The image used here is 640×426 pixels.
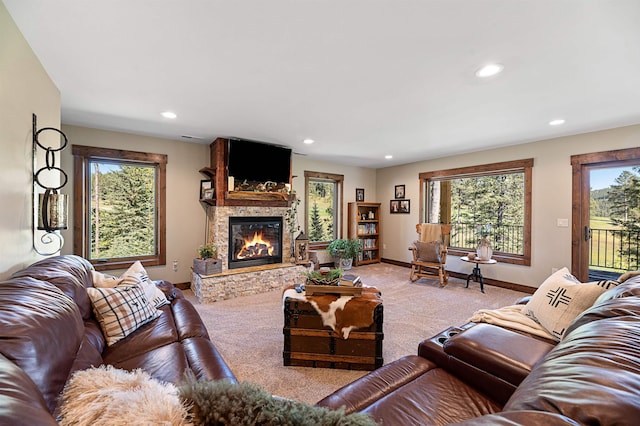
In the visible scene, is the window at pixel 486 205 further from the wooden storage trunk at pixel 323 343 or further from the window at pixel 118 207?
the window at pixel 118 207

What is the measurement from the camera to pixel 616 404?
1.73 feet

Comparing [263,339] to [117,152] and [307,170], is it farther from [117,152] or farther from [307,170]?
[307,170]

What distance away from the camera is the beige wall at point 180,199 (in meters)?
3.97

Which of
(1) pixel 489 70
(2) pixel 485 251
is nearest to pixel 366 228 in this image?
(2) pixel 485 251

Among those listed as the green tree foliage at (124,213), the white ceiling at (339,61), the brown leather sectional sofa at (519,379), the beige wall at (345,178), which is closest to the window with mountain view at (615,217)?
the white ceiling at (339,61)

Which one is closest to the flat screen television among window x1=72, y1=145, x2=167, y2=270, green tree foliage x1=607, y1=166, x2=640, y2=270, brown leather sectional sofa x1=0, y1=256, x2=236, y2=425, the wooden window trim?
window x1=72, y1=145, x2=167, y2=270

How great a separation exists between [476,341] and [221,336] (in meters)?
2.29

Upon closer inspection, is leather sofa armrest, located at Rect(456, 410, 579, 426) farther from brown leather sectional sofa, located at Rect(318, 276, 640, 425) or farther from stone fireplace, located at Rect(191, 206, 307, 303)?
stone fireplace, located at Rect(191, 206, 307, 303)

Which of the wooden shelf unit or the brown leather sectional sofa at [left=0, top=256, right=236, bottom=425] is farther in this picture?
the wooden shelf unit

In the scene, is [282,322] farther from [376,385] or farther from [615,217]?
[615,217]

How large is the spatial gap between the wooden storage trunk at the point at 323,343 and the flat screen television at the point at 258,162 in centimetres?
255

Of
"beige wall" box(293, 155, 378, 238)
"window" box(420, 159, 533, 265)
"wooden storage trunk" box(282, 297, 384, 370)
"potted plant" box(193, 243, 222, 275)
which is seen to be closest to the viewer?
"wooden storage trunk" box(282, 297, 384, 370)

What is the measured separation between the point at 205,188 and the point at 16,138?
2574 mm

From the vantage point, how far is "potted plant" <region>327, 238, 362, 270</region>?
5.57 m
